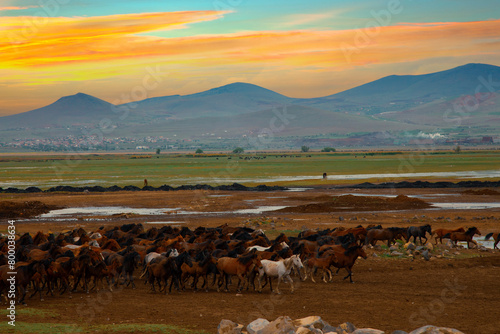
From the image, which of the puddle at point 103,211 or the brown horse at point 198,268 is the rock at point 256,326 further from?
the puddle at point 103,211

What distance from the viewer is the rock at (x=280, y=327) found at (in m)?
8.45

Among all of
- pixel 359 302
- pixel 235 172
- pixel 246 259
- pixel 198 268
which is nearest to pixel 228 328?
pixel 359 302

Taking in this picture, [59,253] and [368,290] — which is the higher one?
[59,253]

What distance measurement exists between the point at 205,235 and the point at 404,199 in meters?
20.1

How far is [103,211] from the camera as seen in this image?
33938 mm

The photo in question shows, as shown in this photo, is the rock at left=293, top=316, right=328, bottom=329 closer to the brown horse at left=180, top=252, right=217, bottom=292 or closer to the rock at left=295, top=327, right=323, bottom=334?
the rock at left=295, top=327, right=323, bottom=334

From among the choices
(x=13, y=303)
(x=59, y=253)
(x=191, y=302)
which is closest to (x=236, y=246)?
(x=191, y=302)

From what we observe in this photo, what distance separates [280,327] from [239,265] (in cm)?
513

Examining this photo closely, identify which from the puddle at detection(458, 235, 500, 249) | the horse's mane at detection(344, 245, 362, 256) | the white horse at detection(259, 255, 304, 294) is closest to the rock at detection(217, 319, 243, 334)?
the white horse at detection(259, 255, 304, 294)

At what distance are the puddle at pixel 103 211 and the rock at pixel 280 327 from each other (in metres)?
24.3

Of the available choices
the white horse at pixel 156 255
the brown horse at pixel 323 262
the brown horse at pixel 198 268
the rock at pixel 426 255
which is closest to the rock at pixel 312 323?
the brown horse at pixel 198 268

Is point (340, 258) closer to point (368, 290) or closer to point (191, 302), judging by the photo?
point (368, 290)

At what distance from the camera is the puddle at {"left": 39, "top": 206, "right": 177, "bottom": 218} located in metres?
32.6

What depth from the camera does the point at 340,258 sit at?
48.8 ft
